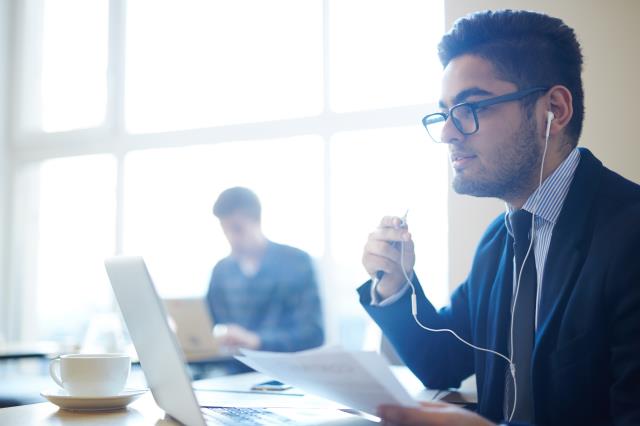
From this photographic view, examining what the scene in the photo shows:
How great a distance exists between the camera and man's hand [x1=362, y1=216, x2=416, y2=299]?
150 cm

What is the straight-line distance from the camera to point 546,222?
1.44m

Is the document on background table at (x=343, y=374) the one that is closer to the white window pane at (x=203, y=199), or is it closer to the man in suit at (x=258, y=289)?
the man in suit at (x=258, y=289)

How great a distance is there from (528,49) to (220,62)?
2870 millimetres

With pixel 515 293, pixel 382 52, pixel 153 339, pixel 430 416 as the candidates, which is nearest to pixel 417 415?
pixel 430 416

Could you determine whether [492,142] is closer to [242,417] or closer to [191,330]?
[242,417]

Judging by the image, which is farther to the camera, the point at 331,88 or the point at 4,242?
the point at 4,242

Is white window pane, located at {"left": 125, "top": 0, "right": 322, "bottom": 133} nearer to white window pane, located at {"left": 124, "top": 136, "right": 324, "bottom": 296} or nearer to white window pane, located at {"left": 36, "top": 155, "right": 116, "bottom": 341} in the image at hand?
white window pane, located at {"left": 124, "top": 136, "right": 324, "bottom": 296}

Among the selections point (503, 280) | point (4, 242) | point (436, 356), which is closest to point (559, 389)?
point (503, 280)

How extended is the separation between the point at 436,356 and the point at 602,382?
1.69 feet

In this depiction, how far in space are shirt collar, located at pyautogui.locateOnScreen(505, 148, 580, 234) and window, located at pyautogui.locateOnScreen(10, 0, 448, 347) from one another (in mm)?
1610

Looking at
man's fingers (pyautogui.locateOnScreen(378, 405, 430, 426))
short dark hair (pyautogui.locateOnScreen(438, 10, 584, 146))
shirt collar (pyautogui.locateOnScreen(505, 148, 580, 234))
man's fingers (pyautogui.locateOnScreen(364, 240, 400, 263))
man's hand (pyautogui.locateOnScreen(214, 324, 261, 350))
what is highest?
short dark hair (pyautogui.locateOnScreen(438, 10, 584, 146))

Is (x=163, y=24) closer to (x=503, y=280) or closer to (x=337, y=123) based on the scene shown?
(x=337, y=123)

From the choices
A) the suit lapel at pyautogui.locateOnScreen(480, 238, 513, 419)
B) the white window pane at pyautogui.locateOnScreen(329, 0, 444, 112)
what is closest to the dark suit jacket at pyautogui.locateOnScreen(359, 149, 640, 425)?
the suit lapel at pyautogui.locateOnScreen(480, 238, 513, 419)

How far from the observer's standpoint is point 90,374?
1.11 m
